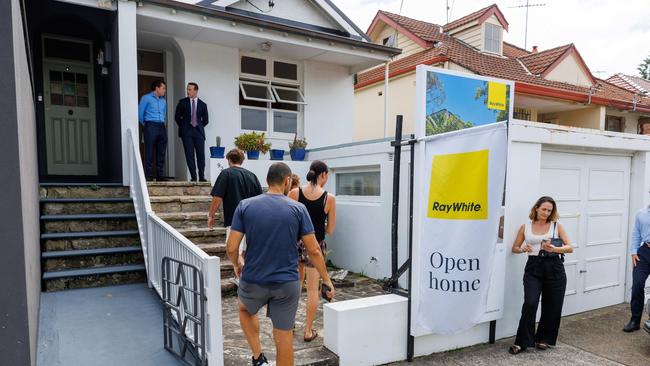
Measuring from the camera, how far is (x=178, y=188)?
604 cm

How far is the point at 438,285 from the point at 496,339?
142 centimetres

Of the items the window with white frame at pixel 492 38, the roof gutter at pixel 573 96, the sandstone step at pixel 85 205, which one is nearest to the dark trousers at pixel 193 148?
the sandstone step at pixel 85 205

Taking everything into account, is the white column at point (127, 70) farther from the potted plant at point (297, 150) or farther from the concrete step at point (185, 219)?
the potted plant at point (297, 150)

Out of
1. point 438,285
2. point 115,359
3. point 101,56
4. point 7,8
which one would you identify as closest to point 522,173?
point 438,285

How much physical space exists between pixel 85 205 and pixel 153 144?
1365 millimetres

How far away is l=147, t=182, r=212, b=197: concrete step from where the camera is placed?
5.85m

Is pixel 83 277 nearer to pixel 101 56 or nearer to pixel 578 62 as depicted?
pixel 101 56

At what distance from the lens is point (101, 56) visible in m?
6.61

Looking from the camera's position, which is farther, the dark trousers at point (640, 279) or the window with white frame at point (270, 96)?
the window with white frame at point (270, 96)

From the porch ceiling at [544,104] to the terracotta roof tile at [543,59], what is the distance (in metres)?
1.31

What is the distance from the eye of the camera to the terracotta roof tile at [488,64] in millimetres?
10969

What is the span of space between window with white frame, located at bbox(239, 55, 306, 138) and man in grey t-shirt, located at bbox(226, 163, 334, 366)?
559 centimetres

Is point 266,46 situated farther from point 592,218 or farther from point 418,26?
point 418,26

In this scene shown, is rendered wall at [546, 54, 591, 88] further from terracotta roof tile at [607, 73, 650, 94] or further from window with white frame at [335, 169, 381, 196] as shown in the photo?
window with white frame at [335, 169, 381, 196]
